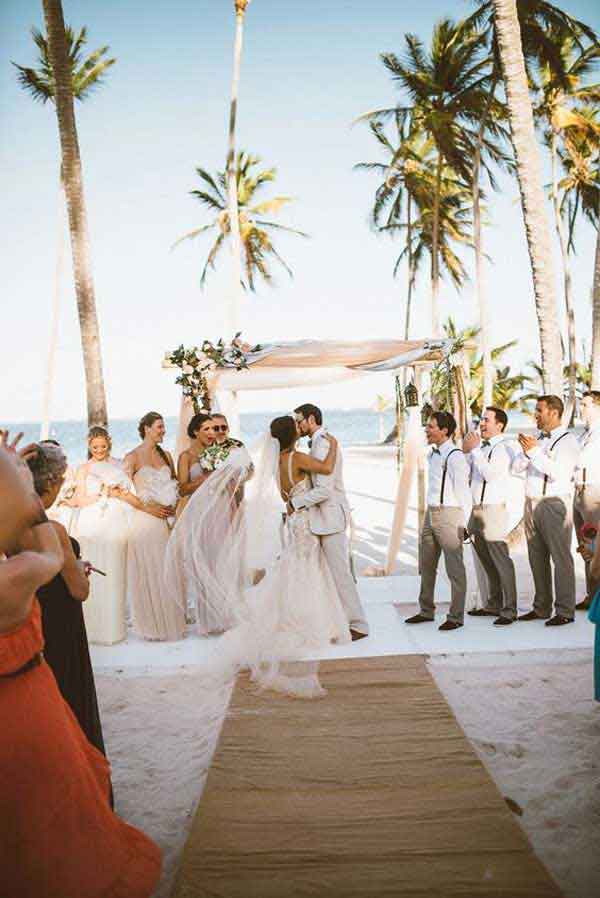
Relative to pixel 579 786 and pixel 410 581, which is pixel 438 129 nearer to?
pixel 410 581

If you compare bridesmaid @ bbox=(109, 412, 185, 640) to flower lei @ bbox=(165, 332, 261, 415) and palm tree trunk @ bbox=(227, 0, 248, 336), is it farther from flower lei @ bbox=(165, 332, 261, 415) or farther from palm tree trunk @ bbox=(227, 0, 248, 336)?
palm tree trunk @ bbox=(227, 0, 248, 336)

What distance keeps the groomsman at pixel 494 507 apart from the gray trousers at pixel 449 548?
33cm

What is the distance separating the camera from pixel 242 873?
289 centimetres

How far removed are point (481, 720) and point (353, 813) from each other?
1.57 metres

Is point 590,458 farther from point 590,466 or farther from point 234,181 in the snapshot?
point 234,181

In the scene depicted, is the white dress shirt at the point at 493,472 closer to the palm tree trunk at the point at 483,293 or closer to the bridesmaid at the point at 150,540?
the bridesmaid at the point at 150,540

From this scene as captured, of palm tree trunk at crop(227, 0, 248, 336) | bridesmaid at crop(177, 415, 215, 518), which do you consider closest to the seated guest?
bridesmaid at crop(177, 415, 215, 518)

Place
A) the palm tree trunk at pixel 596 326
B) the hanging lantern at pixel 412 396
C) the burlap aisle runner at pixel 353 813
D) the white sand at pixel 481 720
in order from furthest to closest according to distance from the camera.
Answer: the palm tree trunk at pixel 596 326 < the hanging lantern at pixel 412 396 < the white sand at pixel 481 720 < the burlap aisle runner at pixel 353 813

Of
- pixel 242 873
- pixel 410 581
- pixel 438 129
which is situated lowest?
pixel 410 581

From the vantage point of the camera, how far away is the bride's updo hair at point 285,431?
6113 millimetres

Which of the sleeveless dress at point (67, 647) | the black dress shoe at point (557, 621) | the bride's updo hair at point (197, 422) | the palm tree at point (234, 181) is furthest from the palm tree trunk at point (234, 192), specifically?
the sleeveless dress at point (67, 647)

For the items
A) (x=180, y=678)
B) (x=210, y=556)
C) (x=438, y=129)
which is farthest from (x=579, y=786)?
(x=438, y=129)

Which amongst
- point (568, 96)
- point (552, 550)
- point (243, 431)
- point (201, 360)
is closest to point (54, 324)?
point (201, 360)

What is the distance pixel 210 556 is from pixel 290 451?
1252 millimetres
